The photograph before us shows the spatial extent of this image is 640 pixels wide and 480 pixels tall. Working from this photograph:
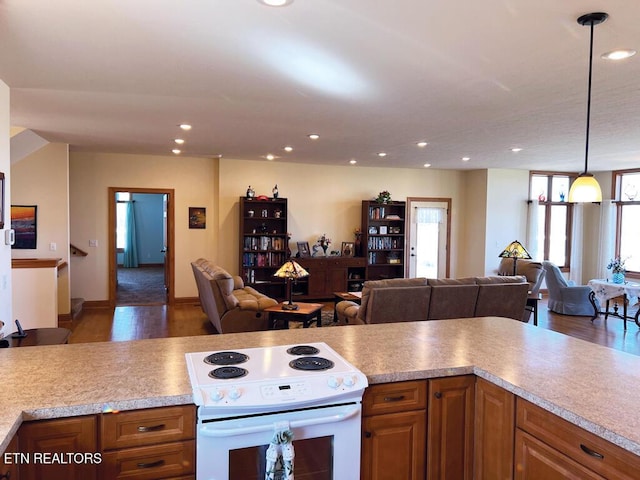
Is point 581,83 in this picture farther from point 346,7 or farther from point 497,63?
point 346,7

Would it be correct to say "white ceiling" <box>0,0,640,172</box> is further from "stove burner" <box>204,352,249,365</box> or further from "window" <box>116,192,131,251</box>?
"window" <box>116,192,131,251</box>

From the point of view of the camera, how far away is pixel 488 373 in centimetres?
213

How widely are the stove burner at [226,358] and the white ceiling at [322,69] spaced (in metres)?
1.69

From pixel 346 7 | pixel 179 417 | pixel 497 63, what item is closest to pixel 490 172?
pixel 497 63

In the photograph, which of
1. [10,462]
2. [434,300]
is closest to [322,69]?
[10,462]

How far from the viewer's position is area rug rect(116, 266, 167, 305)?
8.47m

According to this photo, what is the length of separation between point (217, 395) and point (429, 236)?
8472 mm

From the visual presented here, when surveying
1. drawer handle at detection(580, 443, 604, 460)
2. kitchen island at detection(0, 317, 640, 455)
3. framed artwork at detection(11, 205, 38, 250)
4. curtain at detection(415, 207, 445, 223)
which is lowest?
drawer handle at detection(580, 443, 604, 460)

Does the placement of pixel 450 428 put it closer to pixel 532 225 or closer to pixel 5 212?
pixel 5 212

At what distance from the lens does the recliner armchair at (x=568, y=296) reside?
7.50m

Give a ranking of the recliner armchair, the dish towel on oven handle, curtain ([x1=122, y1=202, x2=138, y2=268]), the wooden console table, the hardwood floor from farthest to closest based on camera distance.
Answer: curtain ([x1=122, y1=202, x2=138, y2=268])
the recliner armchair
the wooden console table
the hardwood floor
the dish towel on oven handle

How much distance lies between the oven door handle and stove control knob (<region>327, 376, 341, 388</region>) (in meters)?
0.12

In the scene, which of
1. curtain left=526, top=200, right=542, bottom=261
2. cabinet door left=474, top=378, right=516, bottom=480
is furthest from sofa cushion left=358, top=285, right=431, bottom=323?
curtain left=526, top=200, right=542, bottom=261

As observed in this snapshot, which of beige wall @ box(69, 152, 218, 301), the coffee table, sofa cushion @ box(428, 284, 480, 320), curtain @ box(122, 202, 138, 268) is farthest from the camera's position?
curtain @ box(122, 202, 138, 268)
